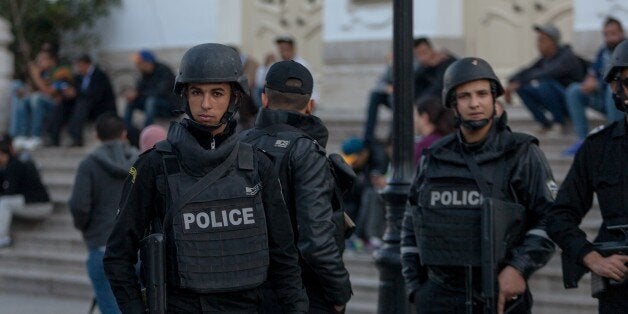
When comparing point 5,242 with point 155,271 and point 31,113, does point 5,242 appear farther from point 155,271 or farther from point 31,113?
point 155,271

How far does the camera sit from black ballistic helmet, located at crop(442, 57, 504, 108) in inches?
232

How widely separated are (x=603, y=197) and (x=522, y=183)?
0.53 meters

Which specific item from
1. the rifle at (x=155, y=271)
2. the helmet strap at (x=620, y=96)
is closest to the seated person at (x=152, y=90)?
the helmet strap at (x=620, y=96)

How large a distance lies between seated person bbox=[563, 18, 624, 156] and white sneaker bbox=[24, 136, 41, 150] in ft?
23.5

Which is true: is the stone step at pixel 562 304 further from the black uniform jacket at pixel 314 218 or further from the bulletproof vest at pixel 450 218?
the black uniform jacket at pixel 314 218

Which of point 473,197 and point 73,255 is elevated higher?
point 473,197

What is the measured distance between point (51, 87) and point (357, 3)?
4033 mm

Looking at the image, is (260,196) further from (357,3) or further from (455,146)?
(357,3)

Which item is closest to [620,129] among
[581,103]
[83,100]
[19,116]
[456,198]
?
[456,198]

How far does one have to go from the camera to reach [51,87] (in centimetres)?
1577

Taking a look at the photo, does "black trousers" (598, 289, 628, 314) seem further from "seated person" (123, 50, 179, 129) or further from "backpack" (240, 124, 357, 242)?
"seated person" (123, 50, 179, 129)

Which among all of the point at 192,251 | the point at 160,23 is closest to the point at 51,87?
the point at 160,23

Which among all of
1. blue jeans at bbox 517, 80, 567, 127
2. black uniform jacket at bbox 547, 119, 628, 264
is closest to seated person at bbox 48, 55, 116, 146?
blue jeans at bbox 517, 80, 567, 127

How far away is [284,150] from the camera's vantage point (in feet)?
18.5
